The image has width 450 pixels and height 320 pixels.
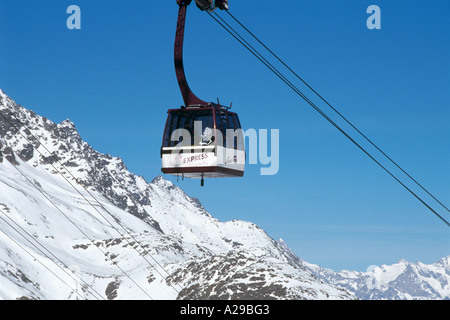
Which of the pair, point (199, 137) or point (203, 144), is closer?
point (203, 144)

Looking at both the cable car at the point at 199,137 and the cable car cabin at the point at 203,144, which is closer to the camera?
the cable car at the point at 199,137
